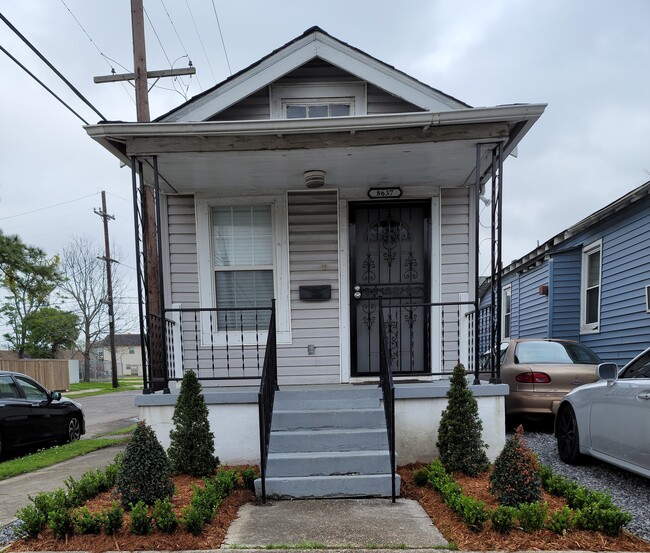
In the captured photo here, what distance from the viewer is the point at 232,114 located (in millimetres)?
5891

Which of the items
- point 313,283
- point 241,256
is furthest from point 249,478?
point 241,256

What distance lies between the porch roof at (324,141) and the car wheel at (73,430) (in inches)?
205

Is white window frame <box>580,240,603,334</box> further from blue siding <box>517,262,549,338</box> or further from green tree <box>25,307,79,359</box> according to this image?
green tree <box>25,307,79,359</box>

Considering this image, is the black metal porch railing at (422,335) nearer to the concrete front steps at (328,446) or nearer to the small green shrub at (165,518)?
the concrete front steps at (328,446)

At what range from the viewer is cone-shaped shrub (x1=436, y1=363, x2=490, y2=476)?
4004 mm

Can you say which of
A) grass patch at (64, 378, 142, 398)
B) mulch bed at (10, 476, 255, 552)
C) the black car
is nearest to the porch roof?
mulch bed at (10, 476, 255, 552)

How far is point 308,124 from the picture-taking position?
438cm

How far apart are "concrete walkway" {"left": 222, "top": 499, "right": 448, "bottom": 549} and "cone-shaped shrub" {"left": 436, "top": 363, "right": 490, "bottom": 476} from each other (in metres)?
0.58

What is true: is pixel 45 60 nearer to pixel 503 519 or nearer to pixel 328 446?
pixel 328 446

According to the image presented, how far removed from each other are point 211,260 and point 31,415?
389cm

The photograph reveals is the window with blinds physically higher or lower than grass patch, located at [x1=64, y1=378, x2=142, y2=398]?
higher

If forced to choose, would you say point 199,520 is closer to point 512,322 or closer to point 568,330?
point 568,330

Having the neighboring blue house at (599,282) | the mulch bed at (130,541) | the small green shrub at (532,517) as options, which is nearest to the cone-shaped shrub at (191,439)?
the mulch bed at (130,541)

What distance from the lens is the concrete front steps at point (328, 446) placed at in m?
3.82
